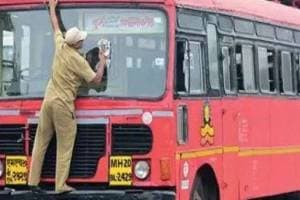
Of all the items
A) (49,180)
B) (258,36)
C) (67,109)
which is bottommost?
(49,180)

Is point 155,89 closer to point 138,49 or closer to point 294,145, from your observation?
point 138,49

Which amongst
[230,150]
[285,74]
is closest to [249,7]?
[285,74]

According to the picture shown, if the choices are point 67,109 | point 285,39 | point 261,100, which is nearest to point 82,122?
point 67,109

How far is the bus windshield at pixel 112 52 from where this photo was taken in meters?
11.6

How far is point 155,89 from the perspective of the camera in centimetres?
1152

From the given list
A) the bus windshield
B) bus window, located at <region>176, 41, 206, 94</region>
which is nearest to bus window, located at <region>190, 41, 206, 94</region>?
bus window, located at <region>176, 41, 206, 94</region>

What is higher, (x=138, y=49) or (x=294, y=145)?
(x=138, y=49)

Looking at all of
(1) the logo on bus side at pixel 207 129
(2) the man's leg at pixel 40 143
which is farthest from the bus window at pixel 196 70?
(2) the man's leg at pixel 40 143

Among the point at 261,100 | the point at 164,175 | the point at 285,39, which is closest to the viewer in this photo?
the point at 164,175

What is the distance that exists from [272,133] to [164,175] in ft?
13.6

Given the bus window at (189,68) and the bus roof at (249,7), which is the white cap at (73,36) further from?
the bus window at (189,68)

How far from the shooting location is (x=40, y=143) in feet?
38.0

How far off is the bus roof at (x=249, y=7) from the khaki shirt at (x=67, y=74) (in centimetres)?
66

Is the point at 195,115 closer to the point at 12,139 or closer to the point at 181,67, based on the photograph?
the point at 181,67
